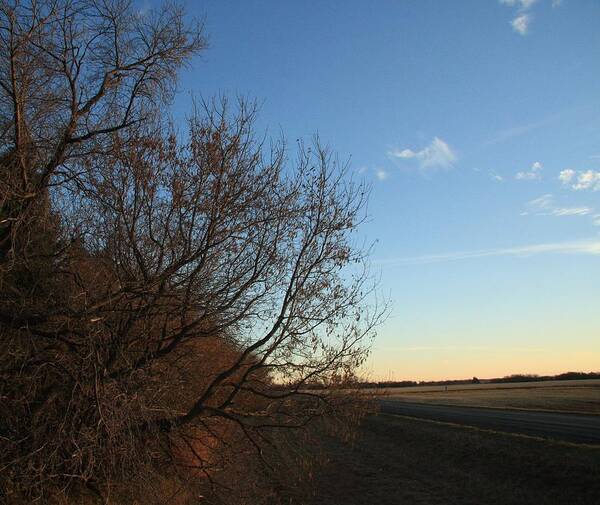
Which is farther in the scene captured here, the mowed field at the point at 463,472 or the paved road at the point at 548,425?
the paved road at the point at 548,425

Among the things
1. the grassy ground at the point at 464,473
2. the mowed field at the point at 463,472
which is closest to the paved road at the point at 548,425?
the mowed field at the point at 463,472

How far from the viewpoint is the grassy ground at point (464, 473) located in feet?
44.3

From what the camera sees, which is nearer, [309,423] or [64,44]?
[64,44]

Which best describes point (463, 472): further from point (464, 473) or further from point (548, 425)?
point (548, 425)

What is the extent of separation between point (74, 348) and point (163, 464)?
3.53 meters

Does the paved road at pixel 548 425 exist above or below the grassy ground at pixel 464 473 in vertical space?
above

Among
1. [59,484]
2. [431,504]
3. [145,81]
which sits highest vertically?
[145,81]

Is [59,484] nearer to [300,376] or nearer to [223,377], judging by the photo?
[223,377]

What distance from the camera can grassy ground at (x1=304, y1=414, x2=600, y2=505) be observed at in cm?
1351

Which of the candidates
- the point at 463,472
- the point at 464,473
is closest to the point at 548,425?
the point at 463,472

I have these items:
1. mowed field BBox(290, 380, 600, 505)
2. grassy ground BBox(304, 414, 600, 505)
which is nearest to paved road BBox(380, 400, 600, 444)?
mowed field BBox(290, 380, 600, 505)

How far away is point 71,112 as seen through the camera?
9.92 metres

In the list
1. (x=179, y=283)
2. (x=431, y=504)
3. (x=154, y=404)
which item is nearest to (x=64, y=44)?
(x=179, y=283)

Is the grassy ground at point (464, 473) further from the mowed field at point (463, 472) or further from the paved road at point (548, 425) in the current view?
the paved road at point (548, 425)
